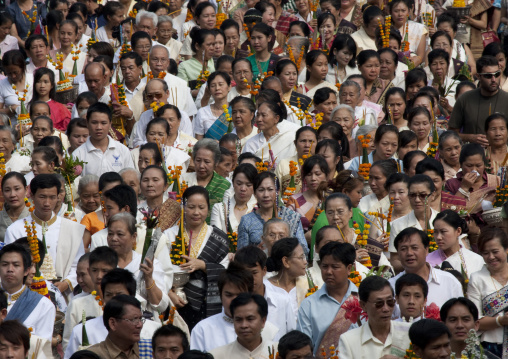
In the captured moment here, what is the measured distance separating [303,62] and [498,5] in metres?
3.54

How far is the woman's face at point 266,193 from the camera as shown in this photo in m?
10.2

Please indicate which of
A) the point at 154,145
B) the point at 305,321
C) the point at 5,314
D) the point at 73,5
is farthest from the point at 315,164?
the point at 73,5

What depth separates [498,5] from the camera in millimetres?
16750

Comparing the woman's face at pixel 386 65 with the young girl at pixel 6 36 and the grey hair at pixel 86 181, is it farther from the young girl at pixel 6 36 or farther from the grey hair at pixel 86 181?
the young girl at pixel 6 36

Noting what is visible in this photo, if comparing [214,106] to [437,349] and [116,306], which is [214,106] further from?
[437,349]

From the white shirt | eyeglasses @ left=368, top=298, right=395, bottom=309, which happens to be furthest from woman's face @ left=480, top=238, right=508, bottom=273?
the white shirt

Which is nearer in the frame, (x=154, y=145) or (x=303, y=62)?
(x=154, y=145)

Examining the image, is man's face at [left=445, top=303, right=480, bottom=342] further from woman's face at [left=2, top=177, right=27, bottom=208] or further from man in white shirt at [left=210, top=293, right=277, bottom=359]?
woman's face at [left=2, top=177, right=27, bottom=208]

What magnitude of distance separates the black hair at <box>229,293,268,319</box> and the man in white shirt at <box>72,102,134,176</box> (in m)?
4.18

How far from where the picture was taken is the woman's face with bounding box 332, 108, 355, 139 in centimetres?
1245

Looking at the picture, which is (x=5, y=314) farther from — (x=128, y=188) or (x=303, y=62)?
(x=303, y=62)

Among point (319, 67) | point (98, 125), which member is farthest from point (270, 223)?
point (319, 67)

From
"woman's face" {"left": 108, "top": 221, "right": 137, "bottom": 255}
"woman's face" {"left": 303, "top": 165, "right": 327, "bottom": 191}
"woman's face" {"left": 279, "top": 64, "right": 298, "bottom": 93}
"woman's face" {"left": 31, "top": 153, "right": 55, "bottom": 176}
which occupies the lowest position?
"woman's face" {"left": 108, "top": 221, "right": 137, "bottom": 255}

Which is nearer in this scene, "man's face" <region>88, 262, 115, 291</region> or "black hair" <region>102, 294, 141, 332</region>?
"black hair" <region>102, 294, 141, 332</region>
